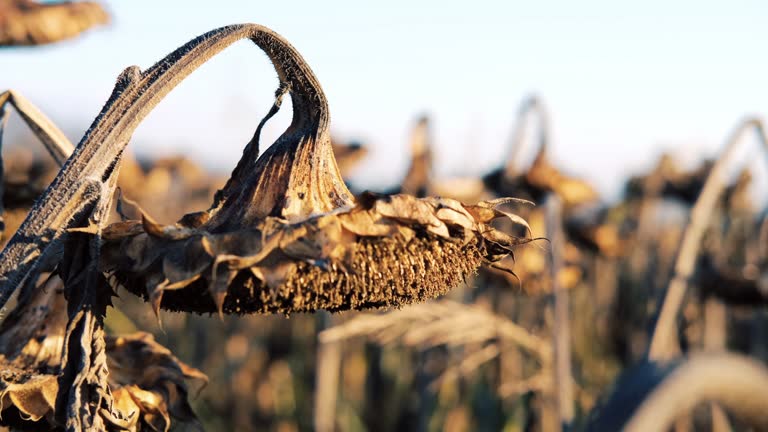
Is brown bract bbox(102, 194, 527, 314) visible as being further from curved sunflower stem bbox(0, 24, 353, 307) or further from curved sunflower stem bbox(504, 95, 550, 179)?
curved sunflower stem bbox(504, 95, 550, 179)

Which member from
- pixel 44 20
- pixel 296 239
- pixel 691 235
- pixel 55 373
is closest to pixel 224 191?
pixel 296 239

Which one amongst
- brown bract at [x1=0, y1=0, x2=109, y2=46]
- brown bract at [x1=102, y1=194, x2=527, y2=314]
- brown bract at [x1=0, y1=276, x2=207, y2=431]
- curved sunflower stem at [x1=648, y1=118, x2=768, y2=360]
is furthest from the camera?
curved sunflower stem at [x1=648, y1=118, x2=768, y2=360]

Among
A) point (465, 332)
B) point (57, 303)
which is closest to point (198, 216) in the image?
point (57, 303)

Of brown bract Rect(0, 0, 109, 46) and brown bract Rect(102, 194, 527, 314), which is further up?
brown bract Rect(0, 0, 109, 46)

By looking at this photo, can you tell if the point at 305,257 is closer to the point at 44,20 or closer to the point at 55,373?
the point at 55,373

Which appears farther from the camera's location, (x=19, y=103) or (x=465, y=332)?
(x=465, y=332)

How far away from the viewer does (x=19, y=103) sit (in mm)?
1581

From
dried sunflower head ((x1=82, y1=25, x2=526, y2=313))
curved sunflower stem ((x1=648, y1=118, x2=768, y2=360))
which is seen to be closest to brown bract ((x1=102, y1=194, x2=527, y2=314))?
dried sunflower head ((x1=82, y1=25, x2=526, y2=313))

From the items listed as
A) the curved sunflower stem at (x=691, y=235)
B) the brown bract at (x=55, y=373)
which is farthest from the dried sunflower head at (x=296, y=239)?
the curved sunflower stem at (x=691, y=235)

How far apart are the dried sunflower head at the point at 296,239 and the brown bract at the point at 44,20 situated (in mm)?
1050

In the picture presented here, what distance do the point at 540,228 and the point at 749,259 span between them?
3.59m

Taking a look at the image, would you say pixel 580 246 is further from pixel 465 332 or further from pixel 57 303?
pixel 57 303

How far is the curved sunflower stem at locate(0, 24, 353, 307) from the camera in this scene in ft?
3.96

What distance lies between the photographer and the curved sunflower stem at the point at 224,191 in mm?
1207
